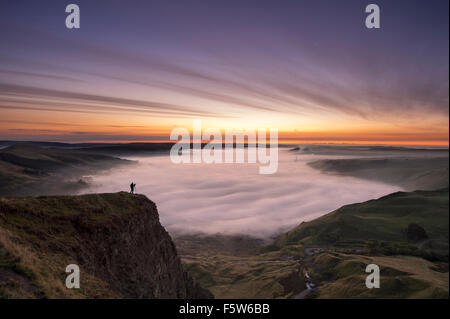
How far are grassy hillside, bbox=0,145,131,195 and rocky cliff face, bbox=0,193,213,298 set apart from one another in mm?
33339

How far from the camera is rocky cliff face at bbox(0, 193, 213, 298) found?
14355 millimetres

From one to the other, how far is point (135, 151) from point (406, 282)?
90937 mm

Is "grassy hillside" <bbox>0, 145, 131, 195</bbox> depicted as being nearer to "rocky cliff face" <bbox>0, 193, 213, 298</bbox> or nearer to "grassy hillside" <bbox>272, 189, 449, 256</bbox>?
"rocky cliff face" <bbox>0, 193, 213, 298</bbox>

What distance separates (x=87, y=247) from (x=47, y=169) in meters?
68.3

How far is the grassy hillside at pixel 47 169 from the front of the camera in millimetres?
59188

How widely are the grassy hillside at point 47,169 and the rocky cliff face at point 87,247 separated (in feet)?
109

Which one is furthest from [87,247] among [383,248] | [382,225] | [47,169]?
[382,225]

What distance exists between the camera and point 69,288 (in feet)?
49.5

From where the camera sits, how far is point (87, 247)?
22031 millimetres

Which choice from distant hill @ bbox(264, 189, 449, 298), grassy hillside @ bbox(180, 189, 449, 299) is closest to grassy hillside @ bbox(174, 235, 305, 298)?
grassy hillside @ bbox(180, 189, 449, 299)

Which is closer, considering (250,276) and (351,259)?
(351,259)

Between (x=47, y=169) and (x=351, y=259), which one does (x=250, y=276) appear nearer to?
(x=351, y=259)

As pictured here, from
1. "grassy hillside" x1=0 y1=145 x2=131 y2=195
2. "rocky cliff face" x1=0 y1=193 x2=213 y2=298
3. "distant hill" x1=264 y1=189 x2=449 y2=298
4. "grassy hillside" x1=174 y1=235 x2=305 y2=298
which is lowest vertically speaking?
"grassy hillside" x1=174 y1=235 x2=305 y2=298
